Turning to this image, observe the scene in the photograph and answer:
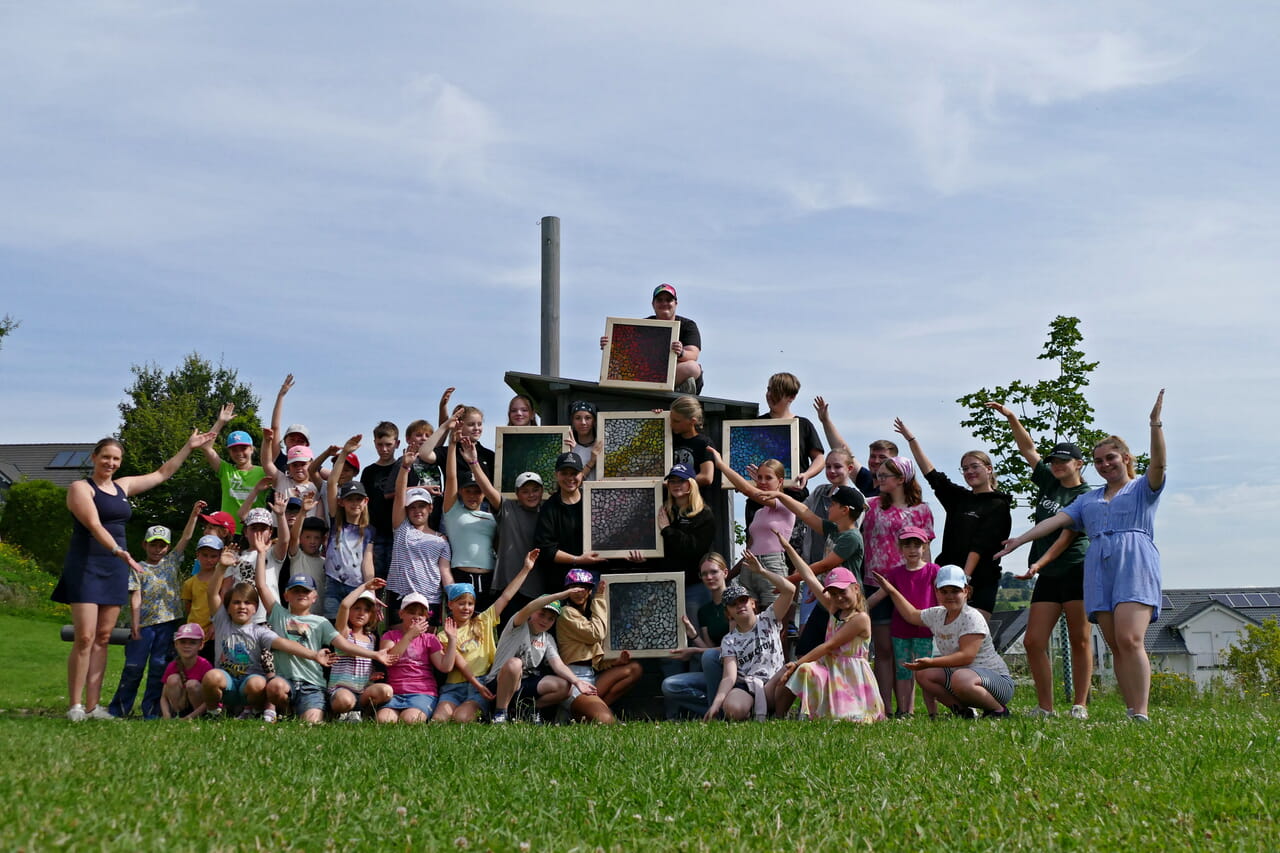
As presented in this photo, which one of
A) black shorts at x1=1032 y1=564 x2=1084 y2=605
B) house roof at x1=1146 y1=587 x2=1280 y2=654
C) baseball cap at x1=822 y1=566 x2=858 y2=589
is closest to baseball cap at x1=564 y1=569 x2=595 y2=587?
baseball cap at x1=822 y1=566 x2=858 y2=589

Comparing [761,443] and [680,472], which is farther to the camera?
[761,443]

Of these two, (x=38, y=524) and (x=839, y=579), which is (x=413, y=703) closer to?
(x=839, y=579)

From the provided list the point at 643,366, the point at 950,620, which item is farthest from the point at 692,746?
the point at 643,366

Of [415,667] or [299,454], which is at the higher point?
[299,454]

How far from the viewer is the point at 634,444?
11773mm

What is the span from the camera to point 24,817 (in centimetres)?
440

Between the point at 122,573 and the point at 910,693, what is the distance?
703 centimetres

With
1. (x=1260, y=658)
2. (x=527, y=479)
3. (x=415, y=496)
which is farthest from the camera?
(x=1260, y=658)

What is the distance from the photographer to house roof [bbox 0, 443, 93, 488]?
71812 mm

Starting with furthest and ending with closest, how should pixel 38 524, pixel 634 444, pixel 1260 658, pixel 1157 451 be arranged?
pixel 38 524 → pixel 1260 658 → pixel 634 444 → pixel 1157 451

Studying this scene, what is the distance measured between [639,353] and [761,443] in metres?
1.68

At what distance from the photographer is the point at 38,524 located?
127ft

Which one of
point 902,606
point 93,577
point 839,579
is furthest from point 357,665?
point 902,606

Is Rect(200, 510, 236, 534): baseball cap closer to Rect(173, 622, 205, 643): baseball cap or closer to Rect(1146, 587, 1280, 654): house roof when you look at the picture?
Rect(173, 622, 205, 643): baseball cap
